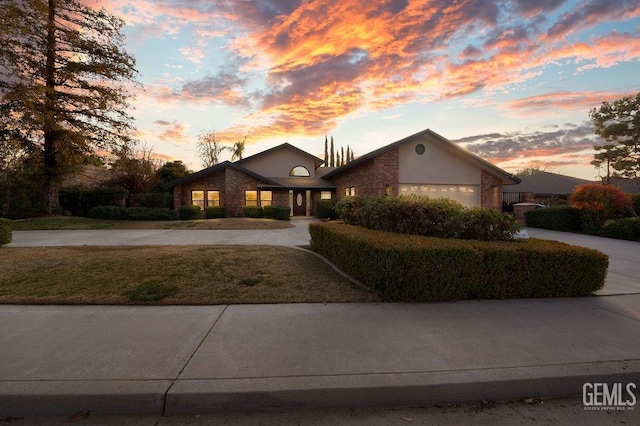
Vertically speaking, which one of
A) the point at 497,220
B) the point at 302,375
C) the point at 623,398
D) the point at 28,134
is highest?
the point at 28,134

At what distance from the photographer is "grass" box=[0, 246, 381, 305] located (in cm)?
478

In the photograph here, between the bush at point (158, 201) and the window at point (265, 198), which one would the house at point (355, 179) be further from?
the bush at point (158, 201)

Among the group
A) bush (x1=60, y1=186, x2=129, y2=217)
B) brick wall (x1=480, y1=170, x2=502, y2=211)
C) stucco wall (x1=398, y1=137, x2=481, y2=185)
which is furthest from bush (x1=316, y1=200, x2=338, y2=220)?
bush (x1=60, y1=186, x2=129, y2=217)

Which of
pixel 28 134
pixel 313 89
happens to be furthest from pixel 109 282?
pixel 28 134

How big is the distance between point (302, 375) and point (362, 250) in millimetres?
2878

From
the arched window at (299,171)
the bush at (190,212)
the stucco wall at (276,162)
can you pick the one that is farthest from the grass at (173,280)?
the arched window at (299,171)

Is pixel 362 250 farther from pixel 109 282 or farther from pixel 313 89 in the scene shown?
pixel 313 89

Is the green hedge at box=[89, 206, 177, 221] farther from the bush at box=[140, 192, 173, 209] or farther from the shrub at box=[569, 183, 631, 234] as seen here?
the shrub at box=[569, 183, 631, 234]

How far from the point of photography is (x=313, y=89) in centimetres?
1605

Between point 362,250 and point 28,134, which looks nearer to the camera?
point 362,250

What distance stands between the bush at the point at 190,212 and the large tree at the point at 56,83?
734cm

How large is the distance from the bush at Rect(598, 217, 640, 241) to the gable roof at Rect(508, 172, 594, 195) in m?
18.7

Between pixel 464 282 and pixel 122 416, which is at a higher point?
pixel 464 282

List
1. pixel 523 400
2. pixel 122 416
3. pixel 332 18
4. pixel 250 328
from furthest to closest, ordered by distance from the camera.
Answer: pixel 332 18 → pixel 250 328 → pixel 523 400 → pixel 122 416
